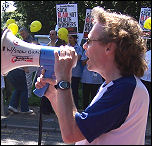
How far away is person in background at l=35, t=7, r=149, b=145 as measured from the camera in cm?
138

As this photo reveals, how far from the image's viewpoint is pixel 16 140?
546 centimetres

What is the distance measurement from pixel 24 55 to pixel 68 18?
4803mm

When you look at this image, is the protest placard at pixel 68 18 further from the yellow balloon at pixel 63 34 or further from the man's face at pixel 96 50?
the man's face at pixel 96 50

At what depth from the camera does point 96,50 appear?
1552mm

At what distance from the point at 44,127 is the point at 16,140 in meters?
0.92

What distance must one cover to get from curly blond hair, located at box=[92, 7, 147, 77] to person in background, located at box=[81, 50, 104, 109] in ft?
14.7

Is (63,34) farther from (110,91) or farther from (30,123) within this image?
(110,91)

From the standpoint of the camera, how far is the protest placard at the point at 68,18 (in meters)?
6.63

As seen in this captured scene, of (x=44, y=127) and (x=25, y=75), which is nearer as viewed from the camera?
(x=44, y=127)

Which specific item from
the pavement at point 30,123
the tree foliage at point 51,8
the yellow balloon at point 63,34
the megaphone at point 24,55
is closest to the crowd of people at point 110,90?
the megaphone at point 24,55

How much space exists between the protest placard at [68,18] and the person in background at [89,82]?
80 cm

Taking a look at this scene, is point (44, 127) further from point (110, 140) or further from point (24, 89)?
point (110, 140)

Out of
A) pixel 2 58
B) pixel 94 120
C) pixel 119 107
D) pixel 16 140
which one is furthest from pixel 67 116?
pixel 16 140

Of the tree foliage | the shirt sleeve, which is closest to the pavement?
the shirt sleeve
